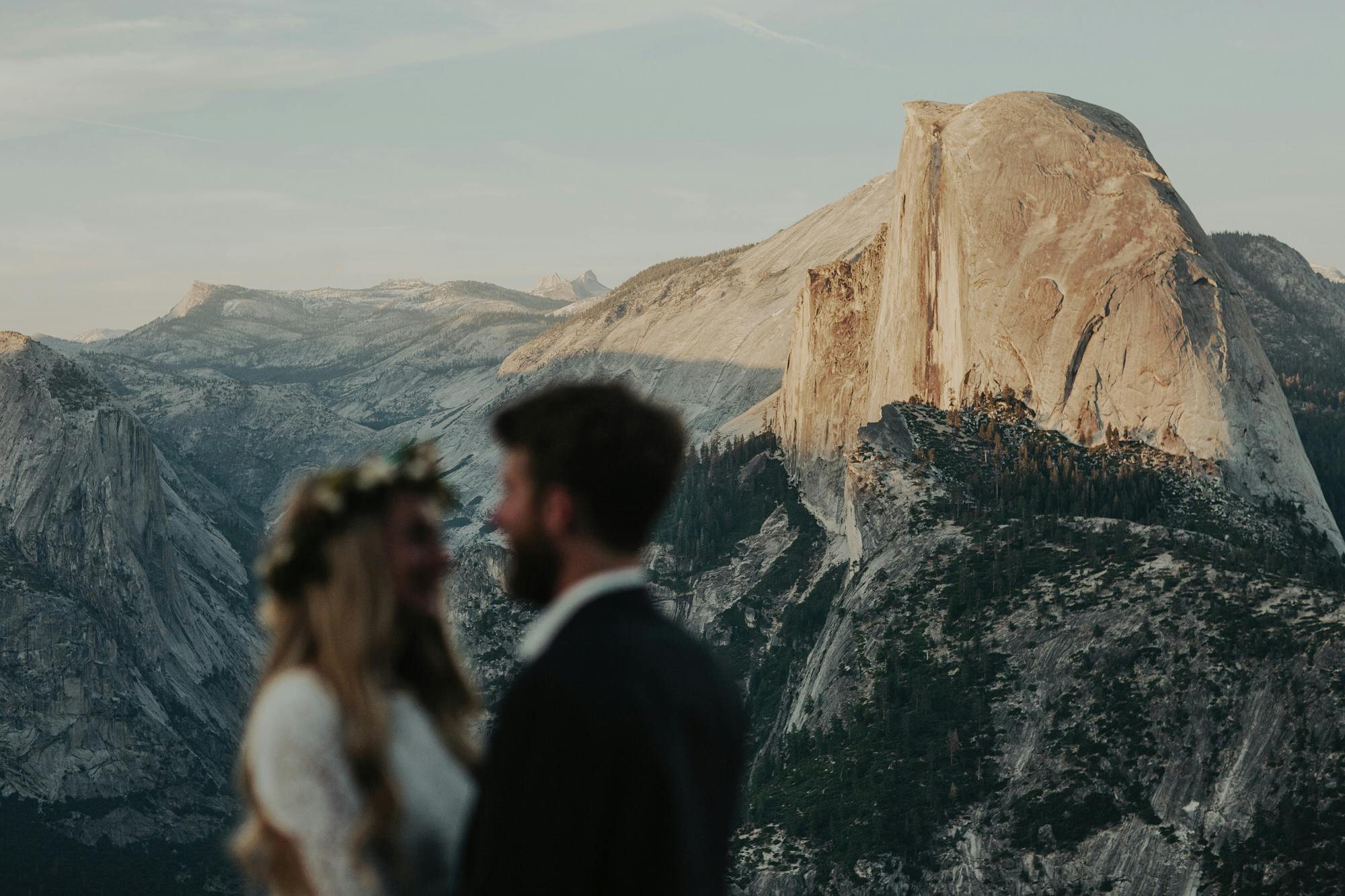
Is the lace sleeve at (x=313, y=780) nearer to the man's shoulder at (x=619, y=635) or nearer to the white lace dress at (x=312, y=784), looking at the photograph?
the white lace dress at (x=312, y=784)

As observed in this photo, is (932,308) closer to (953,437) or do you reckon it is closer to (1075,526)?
(953,437)

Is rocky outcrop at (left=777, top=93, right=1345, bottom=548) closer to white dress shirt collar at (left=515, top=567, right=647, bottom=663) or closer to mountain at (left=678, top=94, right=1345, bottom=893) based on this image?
mountain at (left=678, top=94, right=1345, bottom=893)

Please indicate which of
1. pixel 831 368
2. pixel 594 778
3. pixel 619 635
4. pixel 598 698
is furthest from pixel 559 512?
pixel 831 368

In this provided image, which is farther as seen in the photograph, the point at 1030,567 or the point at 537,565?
the point at 1030,567

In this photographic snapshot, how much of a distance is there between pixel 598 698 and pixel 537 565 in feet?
2.86

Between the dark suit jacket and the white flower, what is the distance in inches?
55.3

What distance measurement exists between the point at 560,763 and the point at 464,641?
179 m

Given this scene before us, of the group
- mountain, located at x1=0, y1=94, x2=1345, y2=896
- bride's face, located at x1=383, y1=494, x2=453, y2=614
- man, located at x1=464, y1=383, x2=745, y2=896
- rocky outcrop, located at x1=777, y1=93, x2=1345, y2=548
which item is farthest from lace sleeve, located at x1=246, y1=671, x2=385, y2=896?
rocky outcrop, located at x1=777, y1=93, x2=1345, y2=548

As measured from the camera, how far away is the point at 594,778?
229 inches

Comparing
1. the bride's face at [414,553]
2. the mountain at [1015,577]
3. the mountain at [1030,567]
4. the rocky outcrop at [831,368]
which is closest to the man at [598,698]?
the bride's face at [414,553]

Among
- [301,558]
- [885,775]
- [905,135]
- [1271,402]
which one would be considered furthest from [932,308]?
[301,558]

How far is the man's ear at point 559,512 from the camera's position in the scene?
21.2 ft

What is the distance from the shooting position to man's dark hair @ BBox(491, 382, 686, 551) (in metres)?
6.37

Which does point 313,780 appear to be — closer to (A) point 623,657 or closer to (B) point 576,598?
(B) point 576,598
